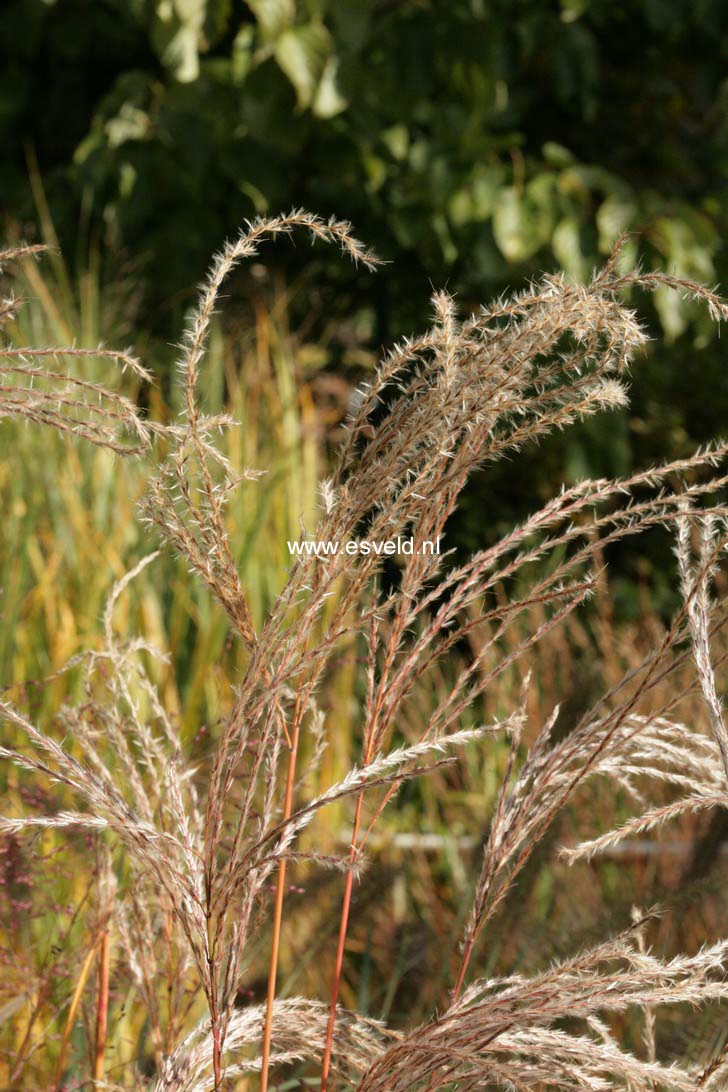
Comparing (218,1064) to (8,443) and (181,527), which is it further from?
(8,443)

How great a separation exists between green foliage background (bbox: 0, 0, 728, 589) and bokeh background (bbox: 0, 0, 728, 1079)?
13 mm

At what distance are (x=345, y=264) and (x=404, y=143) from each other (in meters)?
1.06

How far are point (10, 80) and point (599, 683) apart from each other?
474 cm

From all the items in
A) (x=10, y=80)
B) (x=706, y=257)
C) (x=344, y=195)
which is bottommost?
(x=706, y=257)

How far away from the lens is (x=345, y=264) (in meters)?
5.45

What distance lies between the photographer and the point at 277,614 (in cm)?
79

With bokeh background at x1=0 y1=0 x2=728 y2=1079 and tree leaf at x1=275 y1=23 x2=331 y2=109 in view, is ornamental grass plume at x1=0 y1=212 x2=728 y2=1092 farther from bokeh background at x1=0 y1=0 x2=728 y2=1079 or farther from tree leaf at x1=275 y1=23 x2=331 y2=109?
tree leaf at x1=275 y1=23 x2=331 y2=109

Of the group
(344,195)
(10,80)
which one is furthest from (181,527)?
(10,80)

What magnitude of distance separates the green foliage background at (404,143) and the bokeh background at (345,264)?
1cm

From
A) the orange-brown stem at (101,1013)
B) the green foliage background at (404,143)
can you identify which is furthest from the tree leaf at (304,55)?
the orange-brown stem at (101,1013)

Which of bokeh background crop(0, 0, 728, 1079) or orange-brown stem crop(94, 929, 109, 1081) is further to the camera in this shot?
bokeh background crop(0, 0, 728, 1079)

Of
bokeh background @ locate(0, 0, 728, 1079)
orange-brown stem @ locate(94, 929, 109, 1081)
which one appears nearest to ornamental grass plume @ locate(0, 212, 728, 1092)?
orange-brown stem @ locate(94, 929, 109, 1081)

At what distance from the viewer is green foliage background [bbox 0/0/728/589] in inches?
162

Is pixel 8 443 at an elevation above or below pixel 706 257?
below
